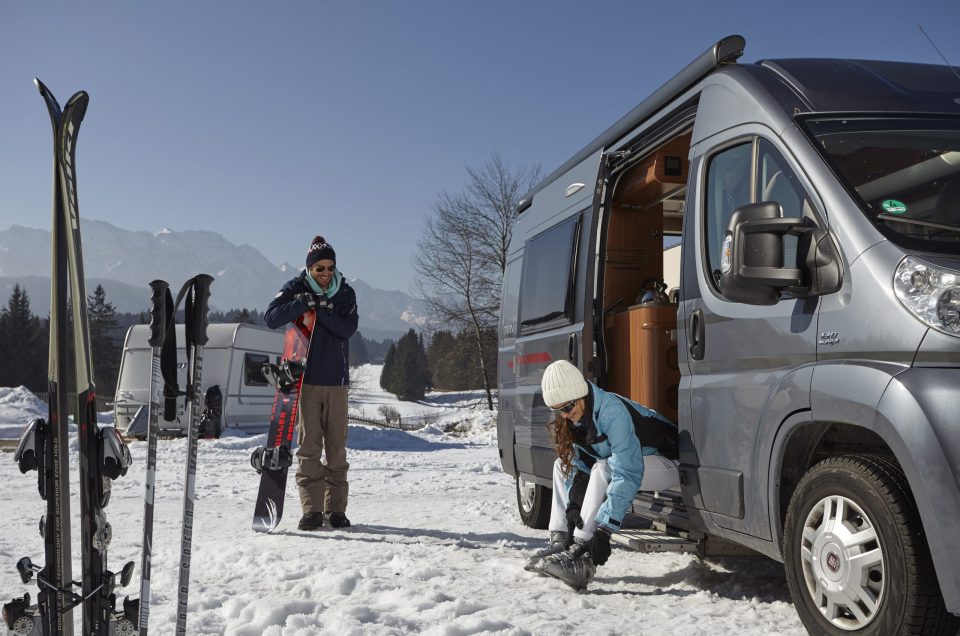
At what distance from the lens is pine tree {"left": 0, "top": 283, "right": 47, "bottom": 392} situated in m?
51.0

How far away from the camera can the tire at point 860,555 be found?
8.51ft

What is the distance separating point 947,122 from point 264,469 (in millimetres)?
4672

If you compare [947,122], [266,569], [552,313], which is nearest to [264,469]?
[266,569]

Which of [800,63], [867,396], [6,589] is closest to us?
[867,396]

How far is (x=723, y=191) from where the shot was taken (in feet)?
12.7

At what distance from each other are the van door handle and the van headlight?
118cm

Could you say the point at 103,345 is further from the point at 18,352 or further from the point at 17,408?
Result: the point at 17,408

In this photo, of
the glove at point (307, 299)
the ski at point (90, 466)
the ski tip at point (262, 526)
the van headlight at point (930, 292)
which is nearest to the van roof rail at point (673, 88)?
the van headlight at point (930, 292)

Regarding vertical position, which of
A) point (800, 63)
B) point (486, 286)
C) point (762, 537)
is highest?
point (486, 286)

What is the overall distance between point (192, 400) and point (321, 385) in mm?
3130

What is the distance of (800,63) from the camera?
3.84m

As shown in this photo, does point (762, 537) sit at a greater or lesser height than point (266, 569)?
greater

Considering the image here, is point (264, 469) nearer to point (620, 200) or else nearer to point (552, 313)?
point (552, 313)

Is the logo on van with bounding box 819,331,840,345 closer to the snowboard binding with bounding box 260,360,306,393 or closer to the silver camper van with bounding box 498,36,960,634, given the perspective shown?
the silver camper van with bounding box 498,36,960,634
